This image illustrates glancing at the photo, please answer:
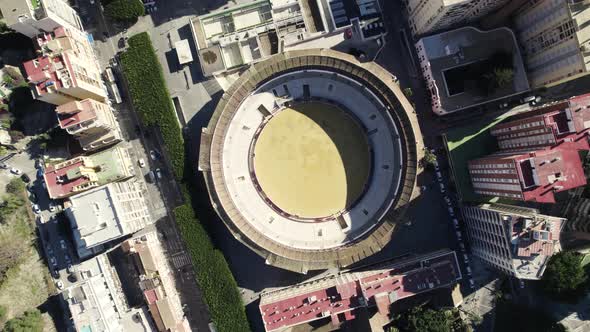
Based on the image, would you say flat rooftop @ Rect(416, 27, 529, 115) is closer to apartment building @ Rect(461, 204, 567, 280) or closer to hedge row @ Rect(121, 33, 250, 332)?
apartment building @ Rect(461, 204, 567, 280)

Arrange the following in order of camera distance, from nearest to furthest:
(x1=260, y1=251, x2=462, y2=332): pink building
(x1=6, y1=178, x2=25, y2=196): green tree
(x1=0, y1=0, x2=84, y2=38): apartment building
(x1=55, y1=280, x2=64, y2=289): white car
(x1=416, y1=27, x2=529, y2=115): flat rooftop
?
1. (x1=0, y1=0, x2=84, y2=38): apartment building
2. (x1=260, y1=251, x2=462, y2=332): pink building
3. (x1=416, y1=27, x2=529, y2=115): flat rooftop
4. (x1=6, y1=178, x2=25, y2=196): green tree
5. (x1=55, y1=280, x2=64, y2=289): white car

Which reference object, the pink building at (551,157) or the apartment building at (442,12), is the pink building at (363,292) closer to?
the pink building at (551,157)

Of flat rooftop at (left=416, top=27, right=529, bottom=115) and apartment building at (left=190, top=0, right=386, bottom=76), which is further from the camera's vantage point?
apartment building at (left=190, top=0, right=386, bottom=76)

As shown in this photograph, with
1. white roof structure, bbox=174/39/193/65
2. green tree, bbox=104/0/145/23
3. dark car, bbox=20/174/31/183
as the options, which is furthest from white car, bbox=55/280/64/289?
green tree, bbox=104/0/145/23

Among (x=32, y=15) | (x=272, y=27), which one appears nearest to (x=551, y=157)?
(x=272, y=27)

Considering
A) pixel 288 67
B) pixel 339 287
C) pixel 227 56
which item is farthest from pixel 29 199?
pixel 339 287

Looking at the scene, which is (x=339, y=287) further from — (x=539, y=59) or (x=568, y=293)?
(x=539, y=59)
